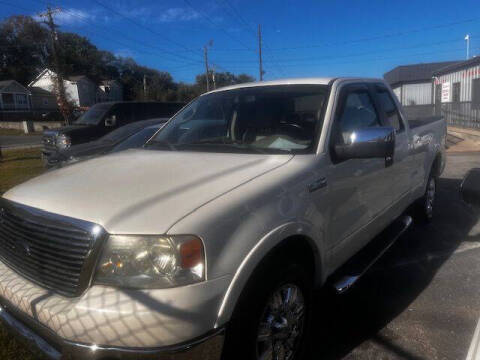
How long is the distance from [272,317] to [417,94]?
2741 cm

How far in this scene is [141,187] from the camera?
2053 millimetres

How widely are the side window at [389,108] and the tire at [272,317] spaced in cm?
218

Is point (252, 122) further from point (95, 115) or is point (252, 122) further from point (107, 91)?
point (107, 91)

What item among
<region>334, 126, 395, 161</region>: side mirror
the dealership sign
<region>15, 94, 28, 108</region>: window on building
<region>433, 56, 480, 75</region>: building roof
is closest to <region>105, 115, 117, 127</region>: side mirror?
<region>334, 126, 395, 161</region>: side mirror

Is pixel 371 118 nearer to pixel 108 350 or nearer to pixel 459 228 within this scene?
pixel 459 228

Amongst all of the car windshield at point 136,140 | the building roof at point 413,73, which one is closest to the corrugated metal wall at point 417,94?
the building roof at point 413,73

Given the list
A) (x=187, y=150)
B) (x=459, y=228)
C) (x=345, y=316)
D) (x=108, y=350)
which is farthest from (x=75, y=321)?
(x=459, y=228)

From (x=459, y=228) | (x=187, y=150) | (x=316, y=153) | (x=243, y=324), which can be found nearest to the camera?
(x=243, y=324)

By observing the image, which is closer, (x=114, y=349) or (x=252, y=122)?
(x=114, y=349)

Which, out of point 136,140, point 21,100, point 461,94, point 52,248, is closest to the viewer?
point 52,248

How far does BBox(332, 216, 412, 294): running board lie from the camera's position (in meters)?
2.69

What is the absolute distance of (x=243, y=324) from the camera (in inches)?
72.1

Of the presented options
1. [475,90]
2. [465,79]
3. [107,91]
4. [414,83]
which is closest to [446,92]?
[465,79]

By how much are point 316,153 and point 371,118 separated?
1310 mm
